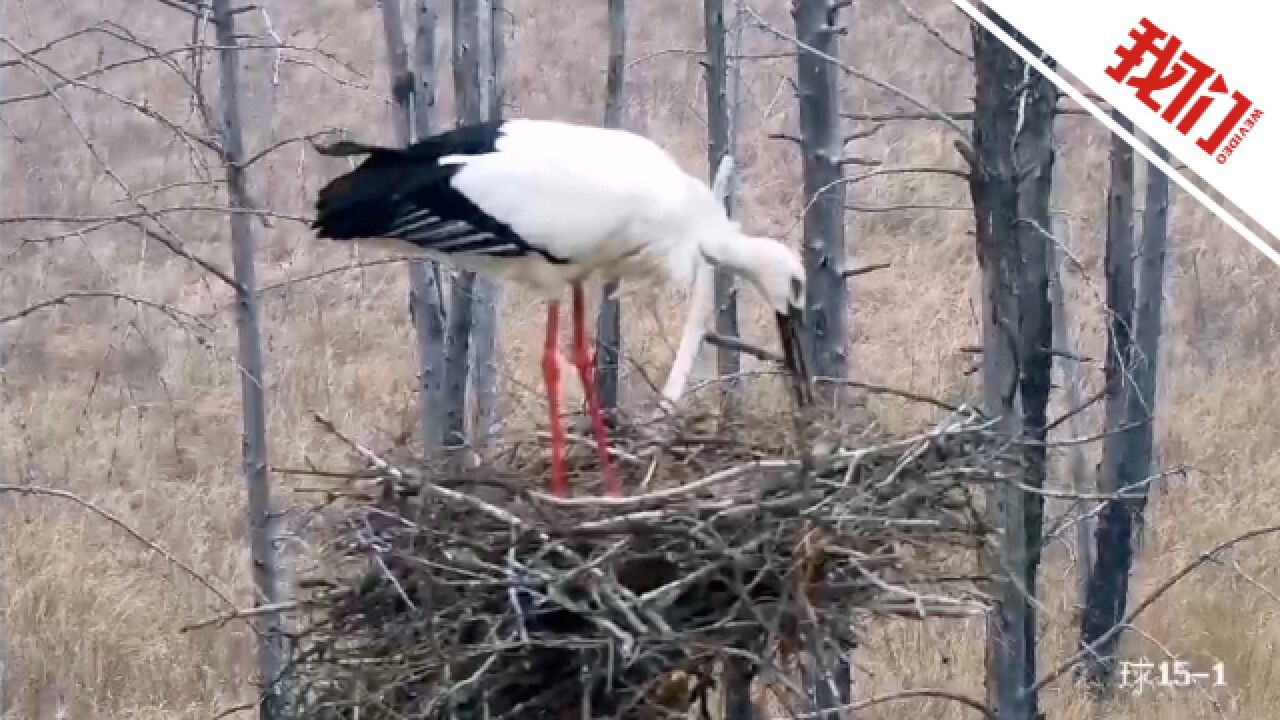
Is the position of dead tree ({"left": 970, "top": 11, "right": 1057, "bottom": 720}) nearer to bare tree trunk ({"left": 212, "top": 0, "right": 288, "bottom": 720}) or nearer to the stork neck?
the stork neck

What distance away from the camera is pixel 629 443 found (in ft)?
15.1

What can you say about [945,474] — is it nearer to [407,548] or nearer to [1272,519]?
[407,548]

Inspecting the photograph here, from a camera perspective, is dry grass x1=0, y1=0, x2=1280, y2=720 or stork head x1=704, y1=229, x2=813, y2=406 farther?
dry grass x1=0, y1=0, x2=1280, y2=720

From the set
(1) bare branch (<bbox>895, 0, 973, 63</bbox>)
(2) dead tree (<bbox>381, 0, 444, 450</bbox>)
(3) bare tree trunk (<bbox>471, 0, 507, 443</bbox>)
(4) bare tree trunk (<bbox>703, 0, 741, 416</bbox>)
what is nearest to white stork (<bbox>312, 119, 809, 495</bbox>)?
(1) bare branch (<bbox>895, 0, 973, 63</bbox>)

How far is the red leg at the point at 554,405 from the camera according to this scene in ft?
13.9

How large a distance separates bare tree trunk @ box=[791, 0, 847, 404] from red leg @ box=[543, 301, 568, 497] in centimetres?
A: 92

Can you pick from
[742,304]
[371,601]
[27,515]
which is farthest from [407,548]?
[742,304]

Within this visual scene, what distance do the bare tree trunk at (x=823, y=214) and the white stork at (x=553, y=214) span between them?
0.93 meters

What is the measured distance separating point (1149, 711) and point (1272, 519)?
2314mm

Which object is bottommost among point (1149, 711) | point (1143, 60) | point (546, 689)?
point (1149, 711)

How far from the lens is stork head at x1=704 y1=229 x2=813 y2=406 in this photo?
437cm

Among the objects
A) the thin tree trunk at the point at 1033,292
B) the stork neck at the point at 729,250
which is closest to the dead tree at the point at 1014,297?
the thin tree trunk at the point at 1033,292

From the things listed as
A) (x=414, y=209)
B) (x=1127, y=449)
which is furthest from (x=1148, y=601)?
(x=1127, y=449)

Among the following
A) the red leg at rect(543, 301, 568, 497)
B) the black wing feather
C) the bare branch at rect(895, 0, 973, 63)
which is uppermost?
the bare branch at rect(895, 0, 973, 63)
